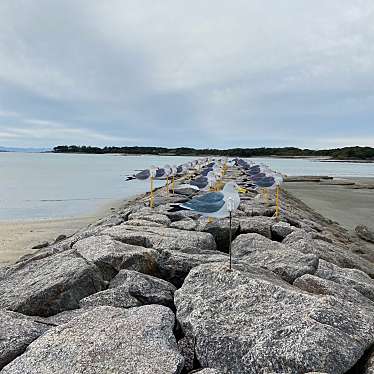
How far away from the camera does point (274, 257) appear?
545 centimetres

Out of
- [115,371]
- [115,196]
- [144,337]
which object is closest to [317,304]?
[144,337]

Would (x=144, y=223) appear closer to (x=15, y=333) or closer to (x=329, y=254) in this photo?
(x=329, y=254)

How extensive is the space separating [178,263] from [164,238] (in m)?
1.15

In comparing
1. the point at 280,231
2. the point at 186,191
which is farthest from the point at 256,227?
the point at 186,191

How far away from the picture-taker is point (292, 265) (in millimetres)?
5082

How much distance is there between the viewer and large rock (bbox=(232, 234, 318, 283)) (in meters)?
4.98

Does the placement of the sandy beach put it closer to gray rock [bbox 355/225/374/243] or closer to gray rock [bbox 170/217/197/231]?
gray rock [bbox 355/225/374/243]

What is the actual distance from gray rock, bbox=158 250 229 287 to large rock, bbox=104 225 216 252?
42cm

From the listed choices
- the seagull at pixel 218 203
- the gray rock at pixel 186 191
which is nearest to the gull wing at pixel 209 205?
the seagull at pixel 218 203

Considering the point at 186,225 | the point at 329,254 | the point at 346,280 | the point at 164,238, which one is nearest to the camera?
the point at 346,280

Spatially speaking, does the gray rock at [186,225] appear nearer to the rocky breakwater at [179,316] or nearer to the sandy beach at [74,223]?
the rocky breakwater at [179,316]

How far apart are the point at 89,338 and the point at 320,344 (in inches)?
68.0

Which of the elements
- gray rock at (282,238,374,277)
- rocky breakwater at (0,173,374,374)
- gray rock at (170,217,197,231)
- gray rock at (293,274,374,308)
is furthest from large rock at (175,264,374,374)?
gray rock at (170,217,197,231)

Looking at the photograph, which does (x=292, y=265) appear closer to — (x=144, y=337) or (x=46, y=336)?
(x=144, y=337)
